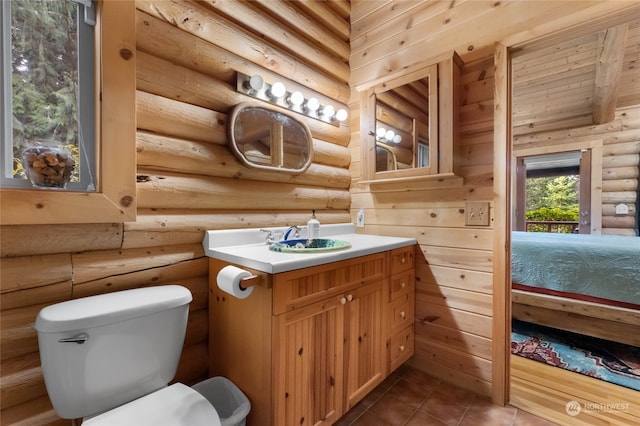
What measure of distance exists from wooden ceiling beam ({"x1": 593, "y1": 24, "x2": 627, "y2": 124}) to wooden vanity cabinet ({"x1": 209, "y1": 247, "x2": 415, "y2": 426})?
2.97 metres

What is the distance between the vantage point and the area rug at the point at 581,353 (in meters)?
1.86

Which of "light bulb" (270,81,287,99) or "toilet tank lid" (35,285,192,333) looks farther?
"light bulb" (270,81,287,99)

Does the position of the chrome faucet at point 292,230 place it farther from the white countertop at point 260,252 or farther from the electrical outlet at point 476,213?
the electrical outlet at point 476,213

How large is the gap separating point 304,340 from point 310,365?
0.13 metres

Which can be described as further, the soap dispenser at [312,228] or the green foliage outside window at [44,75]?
the soap dispenser at [312,228]

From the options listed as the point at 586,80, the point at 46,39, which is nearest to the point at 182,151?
the point at 46,39

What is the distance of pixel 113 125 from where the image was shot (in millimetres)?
1123

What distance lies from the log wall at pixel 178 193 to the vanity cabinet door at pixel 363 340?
69 centimetres

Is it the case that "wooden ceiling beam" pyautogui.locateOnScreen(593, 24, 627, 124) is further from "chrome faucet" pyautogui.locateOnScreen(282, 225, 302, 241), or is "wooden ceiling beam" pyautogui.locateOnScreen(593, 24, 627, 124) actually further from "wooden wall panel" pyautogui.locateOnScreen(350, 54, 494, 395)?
"chrome faucet" pyautogui.locateOnScreen(282, 225, 302, 241)

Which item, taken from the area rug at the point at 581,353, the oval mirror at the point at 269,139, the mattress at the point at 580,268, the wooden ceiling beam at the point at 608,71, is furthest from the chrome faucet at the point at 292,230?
the wooden ceiling beam at the point at 608,71

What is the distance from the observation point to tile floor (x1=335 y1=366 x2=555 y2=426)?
4.87 feet

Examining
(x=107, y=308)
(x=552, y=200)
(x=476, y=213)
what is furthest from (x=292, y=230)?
(x=552, y=200)

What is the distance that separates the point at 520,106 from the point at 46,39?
16.6ft

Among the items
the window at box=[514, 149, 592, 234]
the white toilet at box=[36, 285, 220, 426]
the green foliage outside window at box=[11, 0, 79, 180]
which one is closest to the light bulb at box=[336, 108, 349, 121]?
the green foliage outside window at box=[11, 0, 79, 180]
